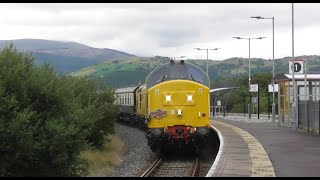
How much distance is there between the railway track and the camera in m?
19.1

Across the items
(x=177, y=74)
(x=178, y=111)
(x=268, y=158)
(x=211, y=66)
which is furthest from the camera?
(x=211, y=66)

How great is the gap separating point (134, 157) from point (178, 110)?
5.11 metres

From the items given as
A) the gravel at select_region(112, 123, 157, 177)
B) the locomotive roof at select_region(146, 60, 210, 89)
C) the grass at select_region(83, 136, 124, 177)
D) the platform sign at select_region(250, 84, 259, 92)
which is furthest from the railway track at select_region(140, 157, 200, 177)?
the platform sign at select_region(250, 84, 259, 92)

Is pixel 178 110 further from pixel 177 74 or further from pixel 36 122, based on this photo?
pixel 36 122

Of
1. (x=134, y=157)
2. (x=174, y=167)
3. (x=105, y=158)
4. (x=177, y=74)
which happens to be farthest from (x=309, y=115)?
(x=105, y=158)

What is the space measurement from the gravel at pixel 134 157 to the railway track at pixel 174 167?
555 mm

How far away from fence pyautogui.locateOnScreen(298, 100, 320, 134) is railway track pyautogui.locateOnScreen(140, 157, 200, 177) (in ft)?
20.3

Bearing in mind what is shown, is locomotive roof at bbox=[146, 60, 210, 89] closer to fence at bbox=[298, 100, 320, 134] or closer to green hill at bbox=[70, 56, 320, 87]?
fence at bbox=[298, 100, 320, 134]

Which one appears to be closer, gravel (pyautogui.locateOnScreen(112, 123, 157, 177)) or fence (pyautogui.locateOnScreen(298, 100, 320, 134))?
gravel (pyautogui.locateOnScreen(112, 123, 157, 177))

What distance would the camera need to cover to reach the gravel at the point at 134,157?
69.2ft

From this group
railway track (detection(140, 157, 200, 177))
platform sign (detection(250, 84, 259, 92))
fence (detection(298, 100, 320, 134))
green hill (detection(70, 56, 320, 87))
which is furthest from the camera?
green hill (detection(70, 56, 320, 87))

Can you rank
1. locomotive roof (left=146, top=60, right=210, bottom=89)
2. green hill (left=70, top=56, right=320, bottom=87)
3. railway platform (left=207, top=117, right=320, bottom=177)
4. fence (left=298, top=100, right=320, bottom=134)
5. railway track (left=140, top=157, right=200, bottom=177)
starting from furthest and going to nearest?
green hill (left=70, top=56, right=320, bottom=87), fence (left=298, top=100, right=320, bottom=134), locomotive roof (left=146, top=60, right=210, bottom=89), railway track (left=140, top=157, right=200, bottom=177), railway platform (left=207, top=117, right=320, bottom=177)

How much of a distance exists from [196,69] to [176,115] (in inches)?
95.2

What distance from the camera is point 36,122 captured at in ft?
58.4
